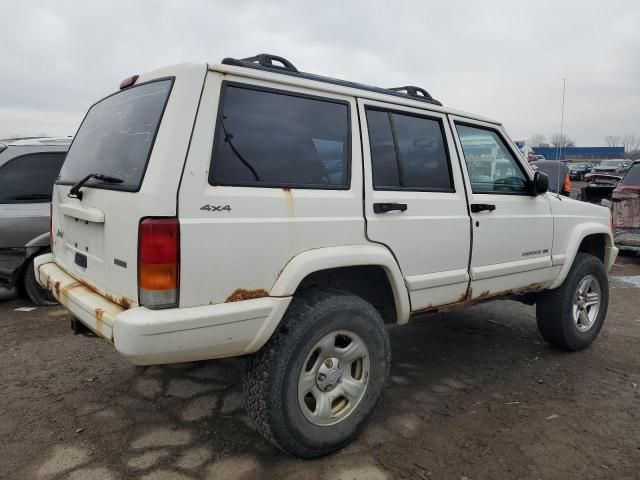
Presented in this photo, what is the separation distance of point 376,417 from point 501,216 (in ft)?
5.35

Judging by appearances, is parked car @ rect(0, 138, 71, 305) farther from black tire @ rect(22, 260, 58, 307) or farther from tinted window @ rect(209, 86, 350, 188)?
tinted window @ rect(209, 86, 350, 188)

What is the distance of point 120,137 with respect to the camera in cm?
263

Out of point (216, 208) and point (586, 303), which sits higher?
point (216, 208)

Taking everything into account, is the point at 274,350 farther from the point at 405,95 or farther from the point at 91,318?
the point at 405,95

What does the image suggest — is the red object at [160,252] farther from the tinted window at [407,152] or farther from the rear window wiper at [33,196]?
the rear window wiper at [33,196]

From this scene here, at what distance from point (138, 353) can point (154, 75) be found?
1.38 metres

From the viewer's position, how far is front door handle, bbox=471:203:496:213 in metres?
3.31

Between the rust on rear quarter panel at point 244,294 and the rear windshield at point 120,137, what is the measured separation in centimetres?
64

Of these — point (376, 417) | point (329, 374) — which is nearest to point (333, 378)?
point (329, 374)

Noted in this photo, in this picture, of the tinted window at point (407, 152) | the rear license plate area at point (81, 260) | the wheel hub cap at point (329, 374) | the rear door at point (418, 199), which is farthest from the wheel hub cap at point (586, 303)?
the rear license plate area at point (81, 260)

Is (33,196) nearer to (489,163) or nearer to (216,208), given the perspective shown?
(216,208)

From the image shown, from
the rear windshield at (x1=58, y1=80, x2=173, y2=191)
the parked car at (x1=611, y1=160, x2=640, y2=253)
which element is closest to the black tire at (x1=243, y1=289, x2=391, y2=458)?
the rear windshield at (x1=58, y1=80, x2=173, y2=191)

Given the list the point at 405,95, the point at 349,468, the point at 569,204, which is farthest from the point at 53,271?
the point at 569,204

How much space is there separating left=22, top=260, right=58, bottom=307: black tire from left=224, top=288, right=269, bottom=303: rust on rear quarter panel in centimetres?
388
